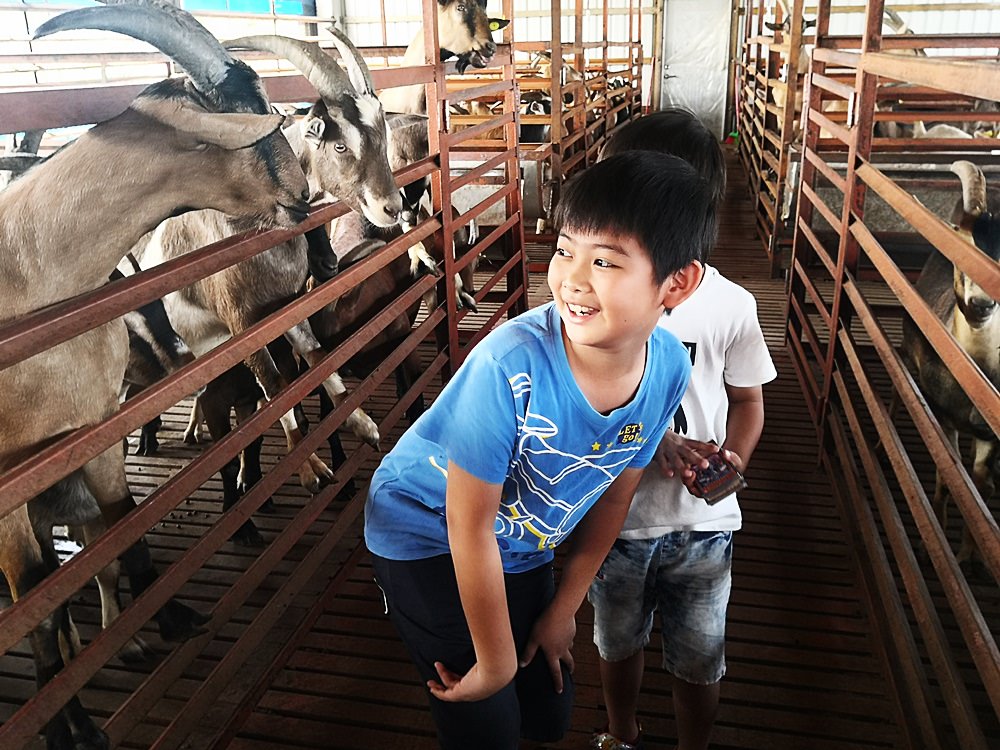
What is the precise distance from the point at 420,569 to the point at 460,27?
339 cm

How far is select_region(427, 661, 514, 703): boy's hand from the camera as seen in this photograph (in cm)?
122

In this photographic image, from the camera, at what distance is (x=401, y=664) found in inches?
89.9

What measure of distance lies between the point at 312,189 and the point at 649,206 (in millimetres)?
1314

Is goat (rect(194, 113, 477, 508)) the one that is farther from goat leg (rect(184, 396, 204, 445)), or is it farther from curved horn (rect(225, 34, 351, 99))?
curved horn (rect(225, 34, 351, 99))

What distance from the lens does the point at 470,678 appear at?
1232 mm

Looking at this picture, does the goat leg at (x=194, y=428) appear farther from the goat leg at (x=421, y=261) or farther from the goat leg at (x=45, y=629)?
the goat leg at (x=45, y=629)

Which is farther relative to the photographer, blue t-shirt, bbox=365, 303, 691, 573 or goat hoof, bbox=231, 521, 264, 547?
goat hoof, bbox=231, 521, 264, 547

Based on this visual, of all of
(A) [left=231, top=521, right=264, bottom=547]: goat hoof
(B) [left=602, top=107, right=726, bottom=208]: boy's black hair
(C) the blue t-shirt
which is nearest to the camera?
(C) the blue t-shirt

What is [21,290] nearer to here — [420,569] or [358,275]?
[420,569]

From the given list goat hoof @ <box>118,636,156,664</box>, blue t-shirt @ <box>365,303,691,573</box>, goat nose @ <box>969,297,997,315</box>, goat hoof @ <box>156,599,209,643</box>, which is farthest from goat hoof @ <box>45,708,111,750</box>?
goat nose @ <box>969,297,997,315</box>

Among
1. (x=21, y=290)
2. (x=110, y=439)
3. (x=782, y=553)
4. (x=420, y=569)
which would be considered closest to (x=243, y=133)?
(x=21, y=290)

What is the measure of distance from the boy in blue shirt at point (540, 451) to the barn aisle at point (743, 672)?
818 millimetres

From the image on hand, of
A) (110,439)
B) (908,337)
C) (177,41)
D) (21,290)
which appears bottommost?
(908,337)

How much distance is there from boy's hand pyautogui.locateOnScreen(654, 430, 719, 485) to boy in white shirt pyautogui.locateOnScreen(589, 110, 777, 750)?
0.02 metres
